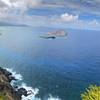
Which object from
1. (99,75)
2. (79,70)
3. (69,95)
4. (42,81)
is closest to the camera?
(69,95)

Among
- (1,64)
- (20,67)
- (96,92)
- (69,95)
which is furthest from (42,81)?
(96,92)

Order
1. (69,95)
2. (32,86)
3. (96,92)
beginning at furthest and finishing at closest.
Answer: (32,86), (69,95), (96,92)

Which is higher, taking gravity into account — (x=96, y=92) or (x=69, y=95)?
(x=96, y=92)

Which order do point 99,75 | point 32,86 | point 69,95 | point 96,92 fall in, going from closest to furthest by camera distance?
point 96,92 → point 69,95 → point 32,86 → point 99,75

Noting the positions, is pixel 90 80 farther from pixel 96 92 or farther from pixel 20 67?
pixel 96 92

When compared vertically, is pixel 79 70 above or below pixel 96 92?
below

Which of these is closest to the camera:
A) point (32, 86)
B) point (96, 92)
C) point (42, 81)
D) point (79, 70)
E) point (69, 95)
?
point (96, 92)

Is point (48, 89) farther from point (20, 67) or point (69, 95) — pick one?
point (20, 67)

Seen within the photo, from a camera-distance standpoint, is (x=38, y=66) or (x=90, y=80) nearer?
(x=90, y=80)

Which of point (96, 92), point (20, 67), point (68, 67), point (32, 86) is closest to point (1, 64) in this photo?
point (20, 67)
